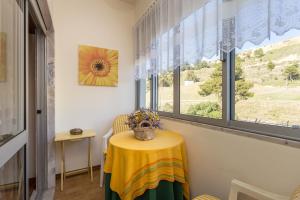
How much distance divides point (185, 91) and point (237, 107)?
0.67 meters

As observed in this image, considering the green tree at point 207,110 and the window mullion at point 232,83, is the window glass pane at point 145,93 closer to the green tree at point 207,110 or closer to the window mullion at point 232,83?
the green tree at point 207,110

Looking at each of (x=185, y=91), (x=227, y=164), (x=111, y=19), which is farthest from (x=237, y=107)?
(x=111, y=19)

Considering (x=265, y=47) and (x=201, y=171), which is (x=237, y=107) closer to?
(x=265, y=47)

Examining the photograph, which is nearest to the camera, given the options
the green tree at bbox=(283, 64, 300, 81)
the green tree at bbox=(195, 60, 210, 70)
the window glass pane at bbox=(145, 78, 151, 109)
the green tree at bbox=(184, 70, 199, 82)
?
the green tree at bbox=(283, 64, 300, 81)

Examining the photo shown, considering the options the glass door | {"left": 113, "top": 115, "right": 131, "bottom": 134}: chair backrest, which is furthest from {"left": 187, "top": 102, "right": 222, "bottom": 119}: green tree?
the glass door

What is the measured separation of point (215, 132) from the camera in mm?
1409

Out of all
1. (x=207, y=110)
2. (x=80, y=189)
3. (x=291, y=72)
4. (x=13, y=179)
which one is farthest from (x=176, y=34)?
(x=80, y=189)

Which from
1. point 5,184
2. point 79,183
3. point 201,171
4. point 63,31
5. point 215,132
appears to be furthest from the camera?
point 63,31

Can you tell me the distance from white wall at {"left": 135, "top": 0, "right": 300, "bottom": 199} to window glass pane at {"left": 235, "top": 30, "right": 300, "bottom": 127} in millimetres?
193

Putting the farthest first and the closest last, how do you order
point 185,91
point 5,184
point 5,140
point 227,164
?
1. point 185,91
2. point 227,164
3. point 5,184
4. point 5,140

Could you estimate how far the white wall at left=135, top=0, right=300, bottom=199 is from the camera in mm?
973

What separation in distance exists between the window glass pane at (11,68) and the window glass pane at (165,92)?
156 cm

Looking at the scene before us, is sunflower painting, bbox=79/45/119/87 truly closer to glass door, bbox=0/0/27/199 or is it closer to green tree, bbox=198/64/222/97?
glass door, bbox=0/0/27/199

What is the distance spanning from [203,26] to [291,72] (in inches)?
29.3
